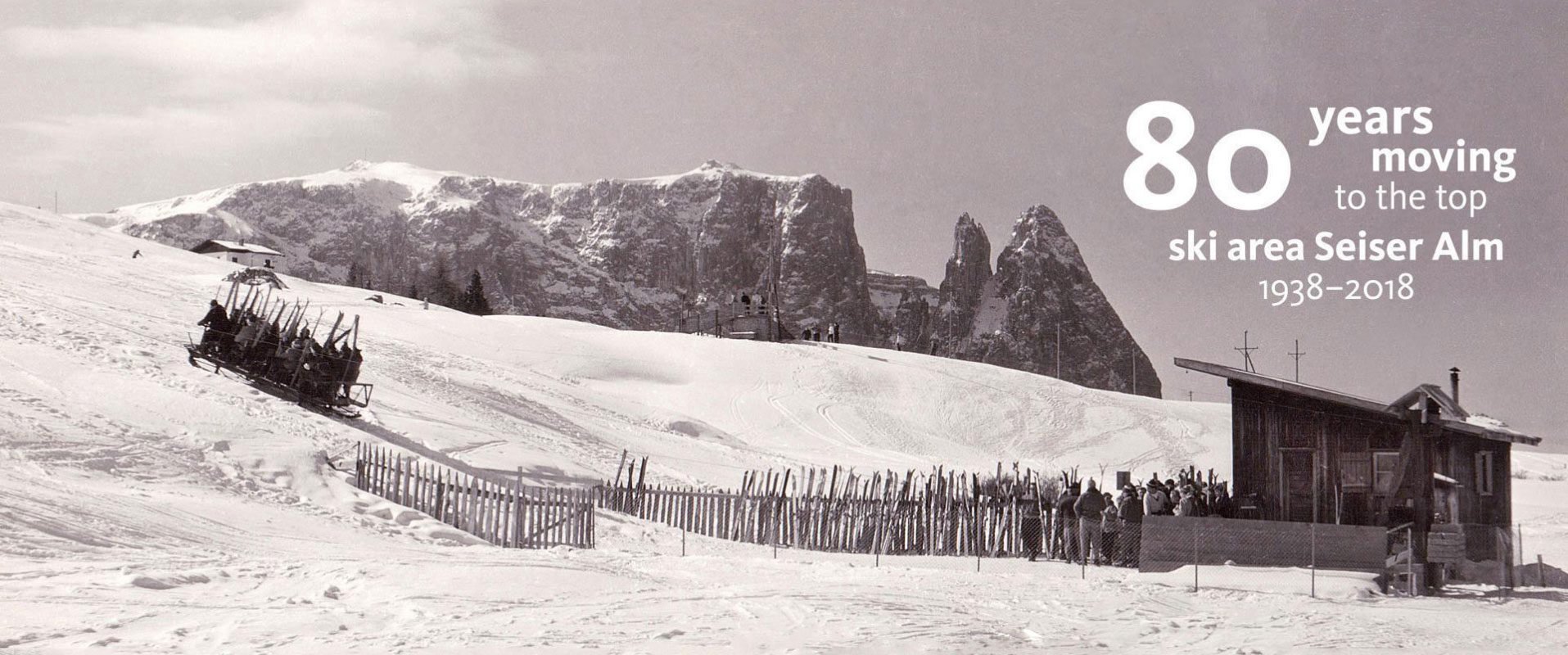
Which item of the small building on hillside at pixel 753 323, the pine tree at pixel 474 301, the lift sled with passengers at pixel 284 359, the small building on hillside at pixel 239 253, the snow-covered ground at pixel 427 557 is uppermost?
the small building on hillside at pixel 239 253

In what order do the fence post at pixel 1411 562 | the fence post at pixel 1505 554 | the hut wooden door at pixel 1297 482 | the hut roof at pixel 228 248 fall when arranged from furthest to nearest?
the hut roof at pixel 228 248
the hut wooden door at pixel 1297 482
the fence post at pixel 1505 554
the fence post at pixel 1411 562

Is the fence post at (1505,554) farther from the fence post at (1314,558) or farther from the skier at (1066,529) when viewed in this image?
the skier at (1066,529)

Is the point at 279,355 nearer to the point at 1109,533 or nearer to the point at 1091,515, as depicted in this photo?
the point at 1091,515

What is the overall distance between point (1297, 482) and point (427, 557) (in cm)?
1278

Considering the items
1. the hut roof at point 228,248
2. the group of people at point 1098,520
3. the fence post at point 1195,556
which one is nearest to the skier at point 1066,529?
the group of people at point 1098,520

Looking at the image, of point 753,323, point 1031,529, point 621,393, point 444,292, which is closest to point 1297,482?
point 1031,529

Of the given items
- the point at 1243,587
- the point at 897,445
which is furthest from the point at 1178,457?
the point at 1243,587

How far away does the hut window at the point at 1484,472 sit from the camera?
21234 millimetres

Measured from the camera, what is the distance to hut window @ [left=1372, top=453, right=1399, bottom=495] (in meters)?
19.3

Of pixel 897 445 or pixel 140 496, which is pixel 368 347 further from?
pixel 140 496

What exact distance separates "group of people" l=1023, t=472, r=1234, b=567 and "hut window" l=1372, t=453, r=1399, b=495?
2.03 metres

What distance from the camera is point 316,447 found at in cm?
1950

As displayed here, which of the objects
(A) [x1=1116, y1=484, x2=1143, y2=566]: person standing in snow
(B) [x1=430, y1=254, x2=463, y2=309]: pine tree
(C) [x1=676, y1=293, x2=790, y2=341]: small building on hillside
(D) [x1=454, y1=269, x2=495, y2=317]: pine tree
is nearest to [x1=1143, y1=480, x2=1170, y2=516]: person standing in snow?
(A) [x1=1116, y1=484, x2=1143, y2=566]: person standing in snow

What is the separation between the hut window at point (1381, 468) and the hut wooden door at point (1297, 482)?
843 millimetres
